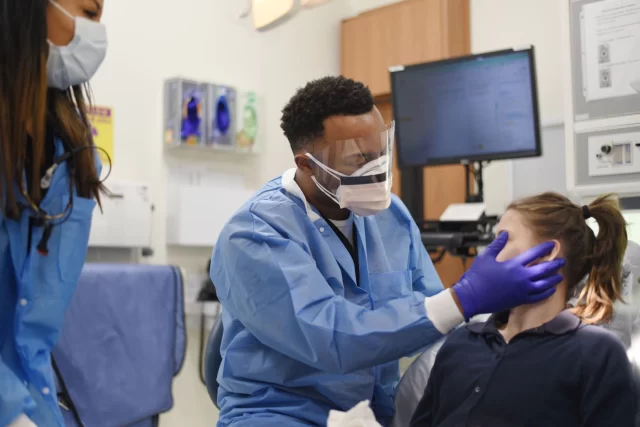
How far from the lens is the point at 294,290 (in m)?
1.53

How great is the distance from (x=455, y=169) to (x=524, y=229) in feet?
7.38

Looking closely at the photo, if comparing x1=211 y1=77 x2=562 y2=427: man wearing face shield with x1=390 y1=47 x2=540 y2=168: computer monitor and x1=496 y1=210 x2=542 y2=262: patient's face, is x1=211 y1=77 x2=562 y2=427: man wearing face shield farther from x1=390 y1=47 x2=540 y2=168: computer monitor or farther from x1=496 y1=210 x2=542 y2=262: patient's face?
x1=390 y1=47 x2=540 y2=168: computer monitor

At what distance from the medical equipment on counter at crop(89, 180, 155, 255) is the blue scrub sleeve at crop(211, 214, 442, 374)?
174 cm

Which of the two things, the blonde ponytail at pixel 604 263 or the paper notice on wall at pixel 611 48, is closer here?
the blonde ponytail at pixel 604 263

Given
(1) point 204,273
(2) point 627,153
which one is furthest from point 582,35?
(1) point 204,273

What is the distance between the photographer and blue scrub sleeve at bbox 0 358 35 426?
1.19 metres

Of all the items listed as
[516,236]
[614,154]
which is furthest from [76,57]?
[614,154]

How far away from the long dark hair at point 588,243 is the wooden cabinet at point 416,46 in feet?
6.81

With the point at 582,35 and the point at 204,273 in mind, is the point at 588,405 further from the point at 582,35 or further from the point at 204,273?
the point at 204,273

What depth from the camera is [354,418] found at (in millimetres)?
1368

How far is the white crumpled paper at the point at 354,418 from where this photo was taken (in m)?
1.36

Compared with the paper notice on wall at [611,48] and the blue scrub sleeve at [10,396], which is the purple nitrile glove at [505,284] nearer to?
the blue scrub sleeve at [10,396]

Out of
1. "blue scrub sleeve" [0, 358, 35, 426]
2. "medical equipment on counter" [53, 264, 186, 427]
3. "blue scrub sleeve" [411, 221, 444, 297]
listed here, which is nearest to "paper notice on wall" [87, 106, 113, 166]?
"medical equipment on counter" [53, 264, 186, 427]

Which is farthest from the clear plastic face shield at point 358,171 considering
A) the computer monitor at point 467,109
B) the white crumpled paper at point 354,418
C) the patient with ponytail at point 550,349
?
the computer monitor at point 467,109
